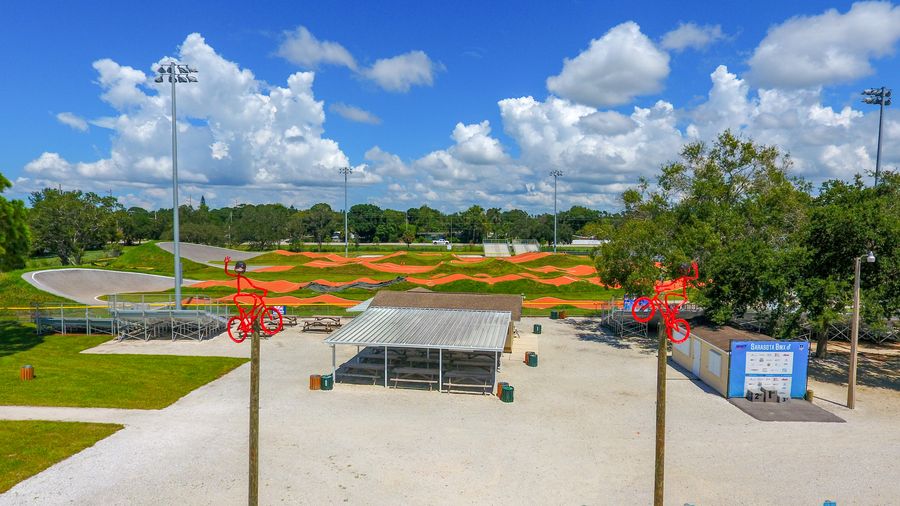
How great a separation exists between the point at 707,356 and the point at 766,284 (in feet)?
19.2

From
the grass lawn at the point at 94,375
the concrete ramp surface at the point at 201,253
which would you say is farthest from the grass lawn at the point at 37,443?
the concrete ramp surface at the point at 201,253

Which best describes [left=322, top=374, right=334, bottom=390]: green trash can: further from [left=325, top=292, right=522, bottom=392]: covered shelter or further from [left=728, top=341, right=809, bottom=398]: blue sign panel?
[left=728, top=341, right=809, bottom=398]: blue sign panel

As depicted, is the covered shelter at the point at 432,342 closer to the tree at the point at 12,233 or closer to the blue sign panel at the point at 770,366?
the blue sign panel at the point at 770,366

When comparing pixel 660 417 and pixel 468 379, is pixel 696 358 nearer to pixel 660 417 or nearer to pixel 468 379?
pixel 468 379

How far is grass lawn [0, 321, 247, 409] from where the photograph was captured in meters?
21.6

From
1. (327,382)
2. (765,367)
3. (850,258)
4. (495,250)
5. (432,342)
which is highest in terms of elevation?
(850,258)

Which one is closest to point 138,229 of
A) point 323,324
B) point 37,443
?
point 323,324

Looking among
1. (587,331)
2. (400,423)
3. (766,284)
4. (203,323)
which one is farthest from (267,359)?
(766,284)

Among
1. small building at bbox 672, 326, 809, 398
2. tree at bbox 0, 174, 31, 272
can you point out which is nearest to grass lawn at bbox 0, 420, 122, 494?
tree at bbox 0, 174, 31, 272

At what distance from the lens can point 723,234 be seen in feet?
106

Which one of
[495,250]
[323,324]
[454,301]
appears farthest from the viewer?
[495,250]

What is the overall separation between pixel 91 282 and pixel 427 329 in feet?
158

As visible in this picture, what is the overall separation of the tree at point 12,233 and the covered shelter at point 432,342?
20.1m

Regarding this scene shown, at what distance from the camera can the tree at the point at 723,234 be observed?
28297 millimetres
